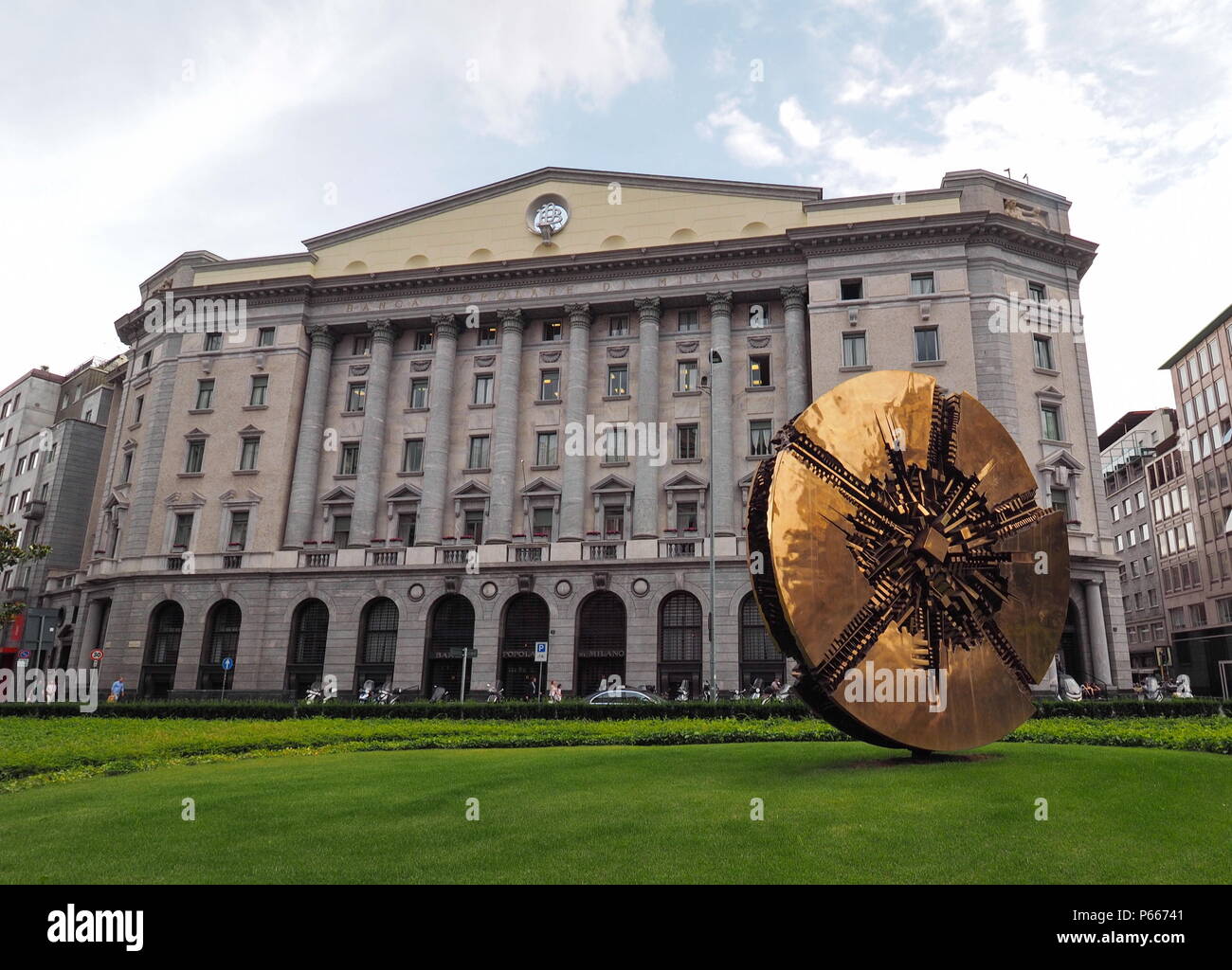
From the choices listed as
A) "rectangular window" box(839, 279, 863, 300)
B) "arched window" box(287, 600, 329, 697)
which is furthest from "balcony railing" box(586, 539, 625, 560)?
"rectangular window" box(839, 279, 863, 300)

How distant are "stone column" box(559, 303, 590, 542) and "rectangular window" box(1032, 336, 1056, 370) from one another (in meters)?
25.6

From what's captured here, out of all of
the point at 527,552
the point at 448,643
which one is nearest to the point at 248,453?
the point at 448,643

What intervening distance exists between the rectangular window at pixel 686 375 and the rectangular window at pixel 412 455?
53.6 feet

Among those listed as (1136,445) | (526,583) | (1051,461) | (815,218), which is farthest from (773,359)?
(1136,445)

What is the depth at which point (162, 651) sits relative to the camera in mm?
50031

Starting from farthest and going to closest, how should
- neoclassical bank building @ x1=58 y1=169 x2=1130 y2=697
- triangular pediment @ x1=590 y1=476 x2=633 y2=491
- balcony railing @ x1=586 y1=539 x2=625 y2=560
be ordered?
triangular pediment @ x1=590 y1=476 x2=633 y2=491
balcony railing @ x1=586 y1=539 x2=625 y2=560
neoclassical bank building @ x1=58 y1=169 x2=1130 y2=697

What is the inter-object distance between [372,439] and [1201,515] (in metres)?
66.3

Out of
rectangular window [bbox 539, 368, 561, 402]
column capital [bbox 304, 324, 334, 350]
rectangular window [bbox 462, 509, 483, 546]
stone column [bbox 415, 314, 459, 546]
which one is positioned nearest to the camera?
stone column [bbox 415, 314, 459, 546]

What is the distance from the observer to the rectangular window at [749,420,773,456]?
47.0 meters

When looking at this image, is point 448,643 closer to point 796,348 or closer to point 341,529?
point 341,529

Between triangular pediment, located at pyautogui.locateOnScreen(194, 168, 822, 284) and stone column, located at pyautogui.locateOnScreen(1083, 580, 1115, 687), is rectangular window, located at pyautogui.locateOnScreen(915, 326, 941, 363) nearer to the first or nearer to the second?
triangular pediment, located at pyautogui.locateOnScreen(194, 168, 822, 284)

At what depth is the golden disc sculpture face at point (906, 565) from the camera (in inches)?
492

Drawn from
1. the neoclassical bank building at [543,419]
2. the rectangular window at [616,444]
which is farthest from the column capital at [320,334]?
the rectangular window at [616,444]
